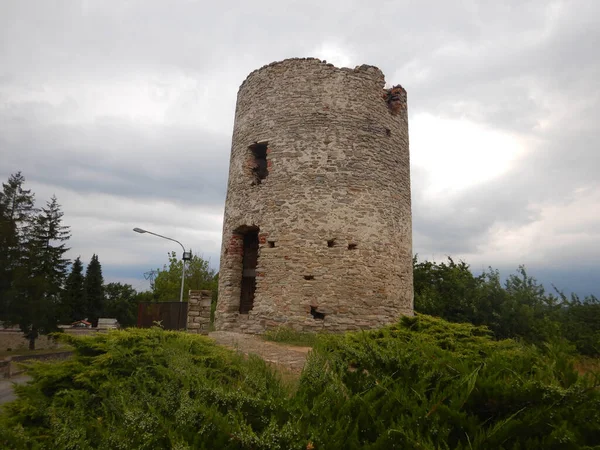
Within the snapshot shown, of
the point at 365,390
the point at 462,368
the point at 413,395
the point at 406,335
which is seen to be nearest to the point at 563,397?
the point at 462,368

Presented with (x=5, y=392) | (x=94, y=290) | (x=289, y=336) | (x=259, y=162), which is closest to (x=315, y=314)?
(x=289, y=336)

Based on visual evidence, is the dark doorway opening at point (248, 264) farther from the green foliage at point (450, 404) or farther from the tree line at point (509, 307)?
the green foliage at point (450, 404)

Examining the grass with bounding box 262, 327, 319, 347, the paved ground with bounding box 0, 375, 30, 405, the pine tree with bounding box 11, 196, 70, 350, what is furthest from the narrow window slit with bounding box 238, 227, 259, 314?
the pine tree with bounding box 11, 196, 70, 350

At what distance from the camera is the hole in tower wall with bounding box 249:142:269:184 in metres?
11.6

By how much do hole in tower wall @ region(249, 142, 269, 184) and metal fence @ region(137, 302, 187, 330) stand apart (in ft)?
13.0

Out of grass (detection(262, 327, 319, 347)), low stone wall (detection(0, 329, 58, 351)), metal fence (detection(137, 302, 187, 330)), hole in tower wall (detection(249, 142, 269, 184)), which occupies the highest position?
hole in tower wall (detection(249, 142, 269, 184))

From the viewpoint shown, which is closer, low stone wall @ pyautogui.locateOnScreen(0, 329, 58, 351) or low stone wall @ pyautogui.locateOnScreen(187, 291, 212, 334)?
low stone wall @ pyautogui.locateOnScreen(187, 291, 212, 334)

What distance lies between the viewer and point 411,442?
206 centimetres

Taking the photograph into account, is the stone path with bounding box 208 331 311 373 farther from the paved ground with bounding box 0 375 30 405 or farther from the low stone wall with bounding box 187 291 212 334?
the paved ground with bounding box 0 375 30 405

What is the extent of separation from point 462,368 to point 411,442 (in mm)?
893

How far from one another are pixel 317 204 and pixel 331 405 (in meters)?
8.01

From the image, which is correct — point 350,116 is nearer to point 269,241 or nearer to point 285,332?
point 269,241

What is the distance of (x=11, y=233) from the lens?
2225 cm

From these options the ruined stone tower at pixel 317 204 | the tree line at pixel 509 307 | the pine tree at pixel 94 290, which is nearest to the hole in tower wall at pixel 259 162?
the ruined stone tower at pixel 317 204
